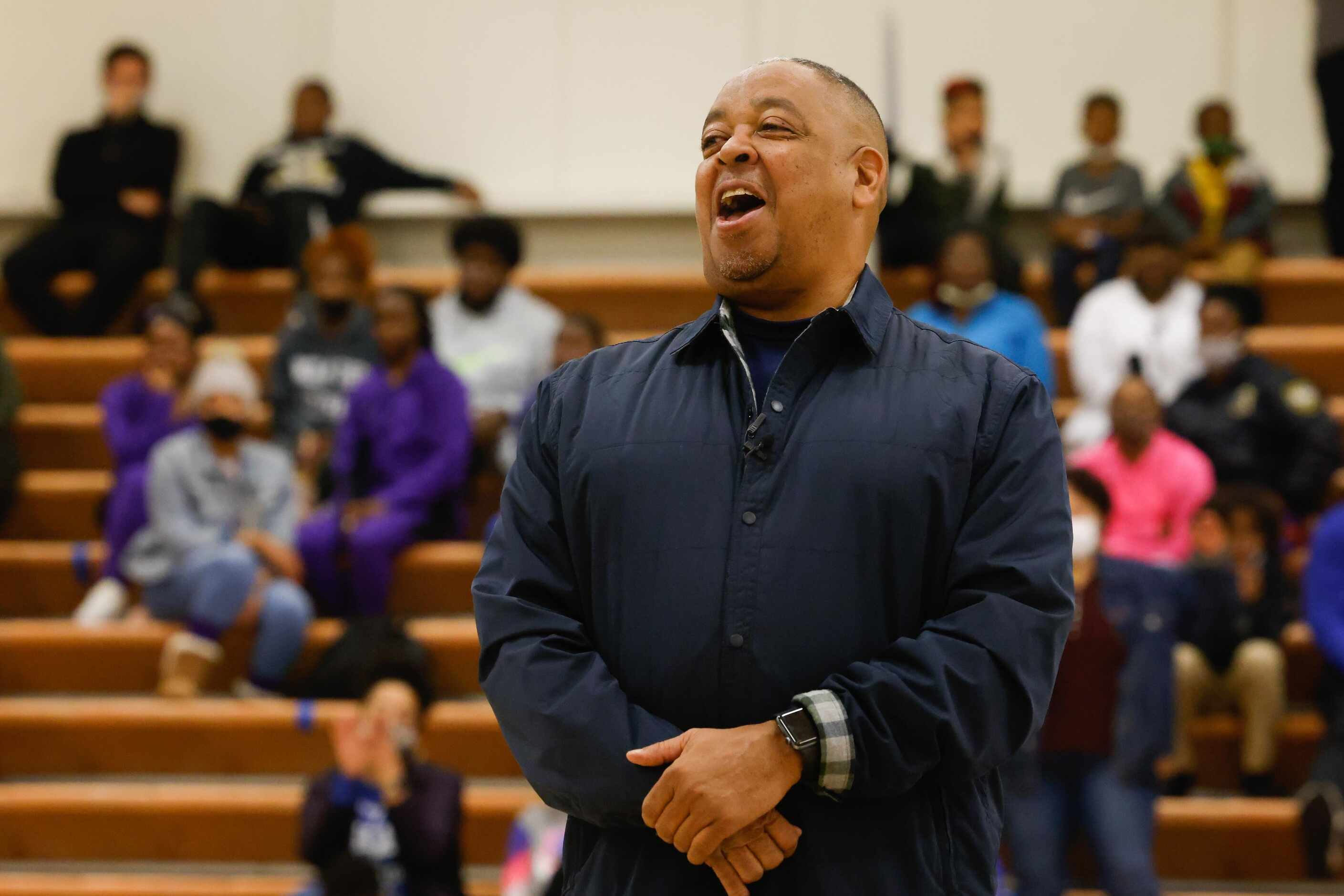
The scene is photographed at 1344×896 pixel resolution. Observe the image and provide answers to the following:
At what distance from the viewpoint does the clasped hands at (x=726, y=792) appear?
1.75 meters

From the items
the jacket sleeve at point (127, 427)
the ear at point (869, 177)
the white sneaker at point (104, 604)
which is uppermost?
the ear at point (869, 177)

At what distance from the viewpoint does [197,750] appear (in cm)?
566

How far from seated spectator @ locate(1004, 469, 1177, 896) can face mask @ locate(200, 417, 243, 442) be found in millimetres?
2988

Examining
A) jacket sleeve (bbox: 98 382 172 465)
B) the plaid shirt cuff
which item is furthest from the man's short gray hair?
jacket sleeve (bbox: 98 382 172 465)

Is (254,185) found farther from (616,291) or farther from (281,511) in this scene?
(281,511)

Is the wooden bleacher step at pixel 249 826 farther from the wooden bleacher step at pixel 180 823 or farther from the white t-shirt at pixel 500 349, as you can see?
the white t-shirt at pixel 500 349

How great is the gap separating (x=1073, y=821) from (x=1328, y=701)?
933 millimetres

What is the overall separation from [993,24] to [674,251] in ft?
6.49

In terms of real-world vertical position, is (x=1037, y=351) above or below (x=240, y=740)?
above

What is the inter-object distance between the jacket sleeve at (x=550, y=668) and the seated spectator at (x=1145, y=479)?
393 cm

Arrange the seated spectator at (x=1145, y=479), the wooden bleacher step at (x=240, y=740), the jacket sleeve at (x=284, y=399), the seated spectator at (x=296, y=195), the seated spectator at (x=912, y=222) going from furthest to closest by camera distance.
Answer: the seated spectator at (x=296, y=195) → the seated spectator at (x=912, y=222) → the jacket sleeve at (x=284, y=399) → the seated spectator at (x=1145, y=479) → the wooden bleacher step at (x=240, y=740)

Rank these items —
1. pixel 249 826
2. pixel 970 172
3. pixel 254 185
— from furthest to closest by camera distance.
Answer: pixel 254 185 → pixel 970 172 → pixel 249 826

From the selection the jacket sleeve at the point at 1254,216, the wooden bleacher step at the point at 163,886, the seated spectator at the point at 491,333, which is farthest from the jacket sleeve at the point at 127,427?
the jacket sleeve at the point at 1254,216

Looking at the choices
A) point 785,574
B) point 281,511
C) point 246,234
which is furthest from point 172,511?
point 785,574
